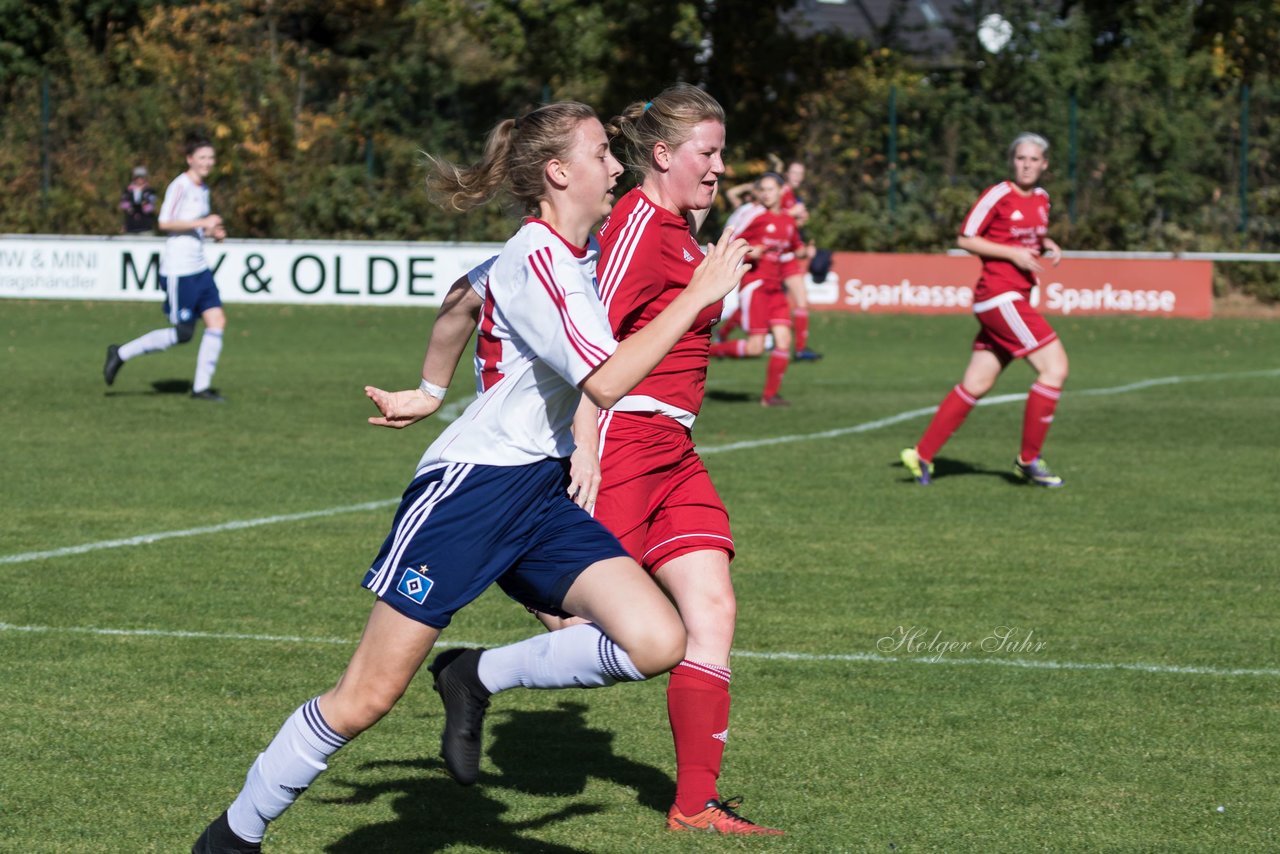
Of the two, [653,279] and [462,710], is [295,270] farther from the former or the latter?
[462,710]

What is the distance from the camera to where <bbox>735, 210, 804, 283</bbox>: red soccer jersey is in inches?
644

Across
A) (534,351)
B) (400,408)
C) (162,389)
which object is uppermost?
(534,351)

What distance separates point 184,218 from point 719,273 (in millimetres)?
11655

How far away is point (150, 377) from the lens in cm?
1745

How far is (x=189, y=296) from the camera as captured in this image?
598 inches

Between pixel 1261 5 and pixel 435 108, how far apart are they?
53.1 feet

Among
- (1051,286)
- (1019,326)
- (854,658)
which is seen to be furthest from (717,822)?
(1051,286)

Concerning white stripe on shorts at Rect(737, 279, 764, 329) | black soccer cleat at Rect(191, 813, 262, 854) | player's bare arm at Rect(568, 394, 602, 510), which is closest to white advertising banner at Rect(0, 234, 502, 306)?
white stripe on shorts at Rect(737, 279, 764, 329)

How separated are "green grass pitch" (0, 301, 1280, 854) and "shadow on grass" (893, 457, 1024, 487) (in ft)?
0.16

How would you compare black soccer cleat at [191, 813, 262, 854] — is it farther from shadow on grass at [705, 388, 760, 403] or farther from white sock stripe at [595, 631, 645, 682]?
shadow on grass at [705, 388, 760, 403]

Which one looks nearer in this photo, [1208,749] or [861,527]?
[1208,749]

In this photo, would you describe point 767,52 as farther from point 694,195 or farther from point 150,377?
point 694,195

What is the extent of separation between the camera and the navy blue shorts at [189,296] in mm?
15180

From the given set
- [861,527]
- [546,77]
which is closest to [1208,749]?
[861,527]
